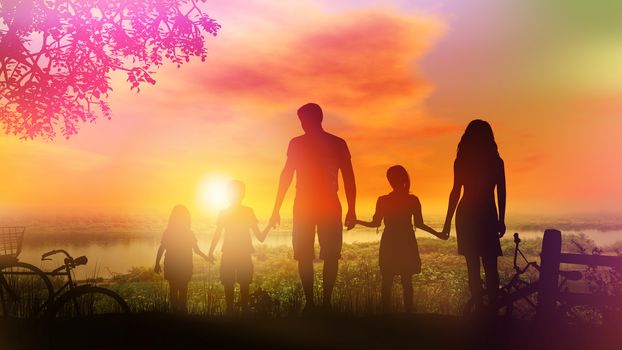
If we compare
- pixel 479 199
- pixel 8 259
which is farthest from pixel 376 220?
pixel 8 259

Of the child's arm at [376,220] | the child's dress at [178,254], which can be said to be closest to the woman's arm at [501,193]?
the child's arm at [376,220]

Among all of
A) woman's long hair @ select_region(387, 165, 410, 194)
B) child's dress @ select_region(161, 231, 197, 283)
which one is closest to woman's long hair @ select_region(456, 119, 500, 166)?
woman's long hair @ select_region(387, 165, 410, 194)

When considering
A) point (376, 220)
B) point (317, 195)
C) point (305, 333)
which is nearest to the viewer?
point (305, 333)

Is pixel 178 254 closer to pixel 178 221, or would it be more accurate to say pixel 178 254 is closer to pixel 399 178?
pixel 178 221

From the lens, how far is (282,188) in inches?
409

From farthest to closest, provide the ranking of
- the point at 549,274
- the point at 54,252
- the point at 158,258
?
the point at 158,258
the point at 549,274
the point at 54,252

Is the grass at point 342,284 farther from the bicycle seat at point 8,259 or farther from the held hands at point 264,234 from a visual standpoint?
the bicycle seat at point 8,259

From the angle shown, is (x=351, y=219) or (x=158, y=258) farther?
(x=158, y=258)

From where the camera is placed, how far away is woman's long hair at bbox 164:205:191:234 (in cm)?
1243

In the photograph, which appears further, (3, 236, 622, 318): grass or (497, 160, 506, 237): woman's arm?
(3, 236, 622, 318): grass

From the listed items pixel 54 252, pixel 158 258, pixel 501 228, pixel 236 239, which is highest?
pixel 501 228

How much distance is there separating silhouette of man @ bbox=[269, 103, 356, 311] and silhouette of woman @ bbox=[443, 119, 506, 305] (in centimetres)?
177

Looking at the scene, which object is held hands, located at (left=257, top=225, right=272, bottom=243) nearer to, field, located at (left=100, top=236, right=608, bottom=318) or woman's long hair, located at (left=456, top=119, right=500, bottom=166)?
field, located at (left=100, top=236, right=608, bottom=318)

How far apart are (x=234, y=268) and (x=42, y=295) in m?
3.57
